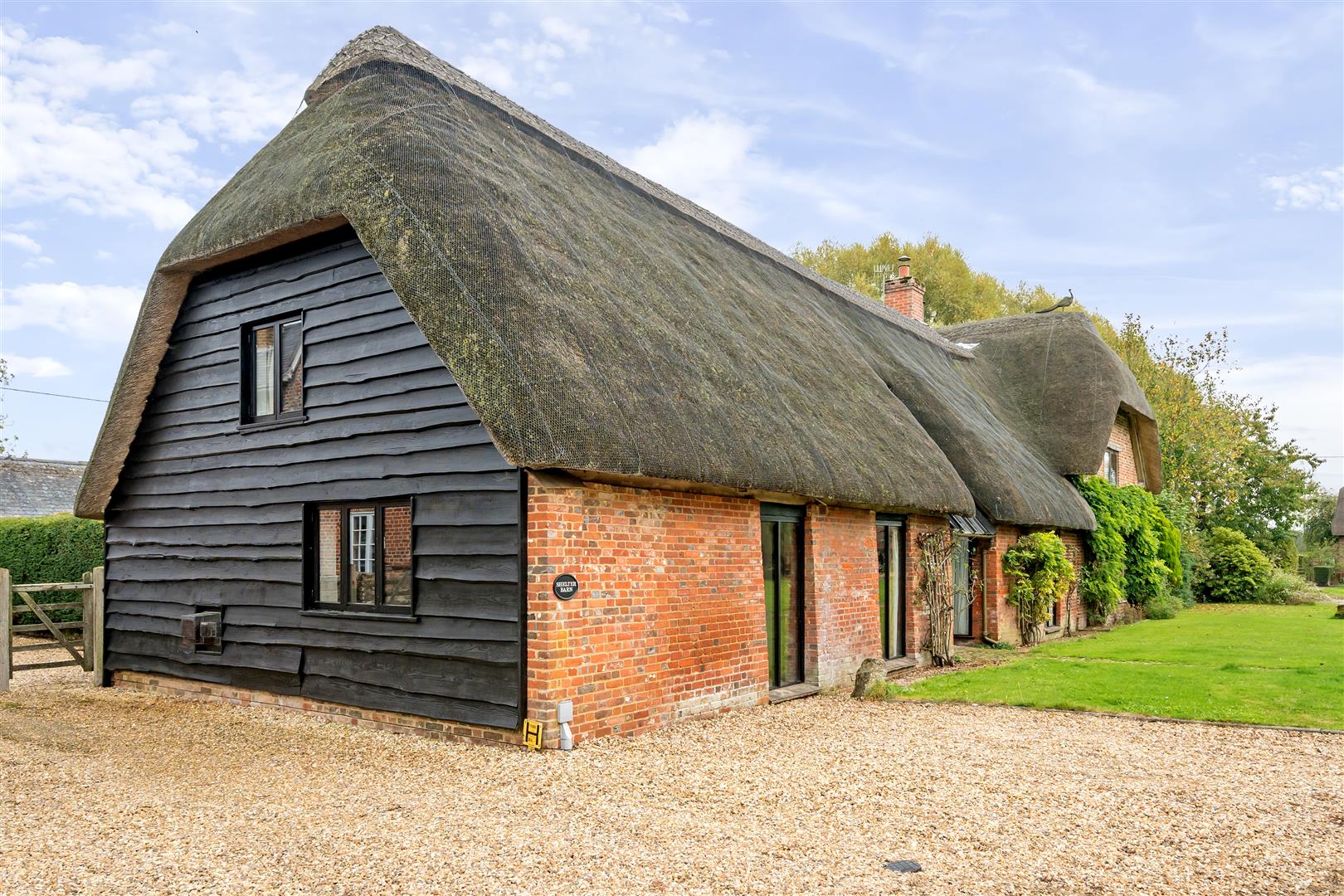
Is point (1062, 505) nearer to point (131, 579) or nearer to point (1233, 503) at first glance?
point (131, 579)

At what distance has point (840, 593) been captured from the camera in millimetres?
11438

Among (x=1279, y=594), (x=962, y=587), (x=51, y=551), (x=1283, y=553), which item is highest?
(x=51, y=551)

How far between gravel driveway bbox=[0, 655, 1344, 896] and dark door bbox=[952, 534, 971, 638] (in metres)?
6.29

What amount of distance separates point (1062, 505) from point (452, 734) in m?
13.1

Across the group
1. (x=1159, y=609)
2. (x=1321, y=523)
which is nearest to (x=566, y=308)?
(x=1159, y=609)

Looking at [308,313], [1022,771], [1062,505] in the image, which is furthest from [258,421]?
[1062,505]

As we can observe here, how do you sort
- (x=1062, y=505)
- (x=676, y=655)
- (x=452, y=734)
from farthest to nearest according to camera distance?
(x=1062, y=505) → (x=676, y=655) → (x=452, y=734)

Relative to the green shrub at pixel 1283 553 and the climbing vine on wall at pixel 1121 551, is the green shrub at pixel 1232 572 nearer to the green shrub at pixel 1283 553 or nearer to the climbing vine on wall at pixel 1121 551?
the climbing vine on wall at pixel 1121 551

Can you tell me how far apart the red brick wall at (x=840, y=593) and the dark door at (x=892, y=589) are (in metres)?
0.55

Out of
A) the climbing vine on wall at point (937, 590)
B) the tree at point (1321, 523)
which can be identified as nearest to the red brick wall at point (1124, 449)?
the climbing vine on wall at point (937, 590)

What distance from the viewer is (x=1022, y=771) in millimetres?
7219

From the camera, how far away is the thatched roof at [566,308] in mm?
7496

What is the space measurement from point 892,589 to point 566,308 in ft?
23.4

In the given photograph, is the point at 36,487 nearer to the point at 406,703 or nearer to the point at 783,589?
the point at 406,703
